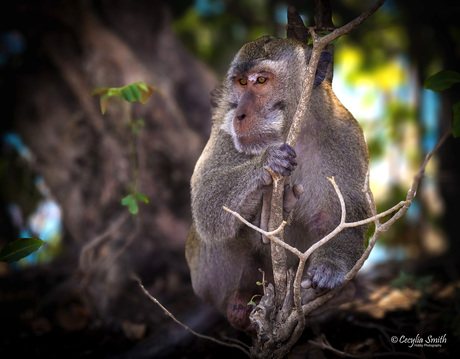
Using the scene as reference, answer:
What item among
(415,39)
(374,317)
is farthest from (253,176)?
(415,39)

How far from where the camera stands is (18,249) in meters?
2.30

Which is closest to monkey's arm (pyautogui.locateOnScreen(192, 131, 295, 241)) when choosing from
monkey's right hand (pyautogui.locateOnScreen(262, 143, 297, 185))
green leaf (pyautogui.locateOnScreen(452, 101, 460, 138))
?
monkey's right hand (pyautogui.locateOnScreen(262, 143, 297, 185))

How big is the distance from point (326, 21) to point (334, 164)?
3.07 feet

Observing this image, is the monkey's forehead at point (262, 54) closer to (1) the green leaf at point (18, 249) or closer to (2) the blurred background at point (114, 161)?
(2) the blurred background at point (114, 161)

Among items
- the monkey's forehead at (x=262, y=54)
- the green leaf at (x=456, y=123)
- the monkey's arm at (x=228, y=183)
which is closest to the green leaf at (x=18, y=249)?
the monkey's arm at (x=228, y=183)

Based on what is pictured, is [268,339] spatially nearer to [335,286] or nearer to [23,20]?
[335,286]

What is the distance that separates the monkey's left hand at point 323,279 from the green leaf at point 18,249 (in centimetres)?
144

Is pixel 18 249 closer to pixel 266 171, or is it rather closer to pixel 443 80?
pixel 266 171

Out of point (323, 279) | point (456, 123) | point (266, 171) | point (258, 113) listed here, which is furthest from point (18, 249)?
point (456, 123)

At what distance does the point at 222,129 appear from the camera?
285cm


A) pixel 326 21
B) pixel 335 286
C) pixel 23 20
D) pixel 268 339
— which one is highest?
pixel 23 20

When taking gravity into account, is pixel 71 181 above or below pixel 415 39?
below

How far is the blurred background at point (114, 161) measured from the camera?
404 centimetres

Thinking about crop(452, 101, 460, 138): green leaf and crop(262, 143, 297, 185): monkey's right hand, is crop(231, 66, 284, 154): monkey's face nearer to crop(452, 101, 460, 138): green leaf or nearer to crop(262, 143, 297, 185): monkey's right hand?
crop(262, 143, 297, 185): monkey's right hand
